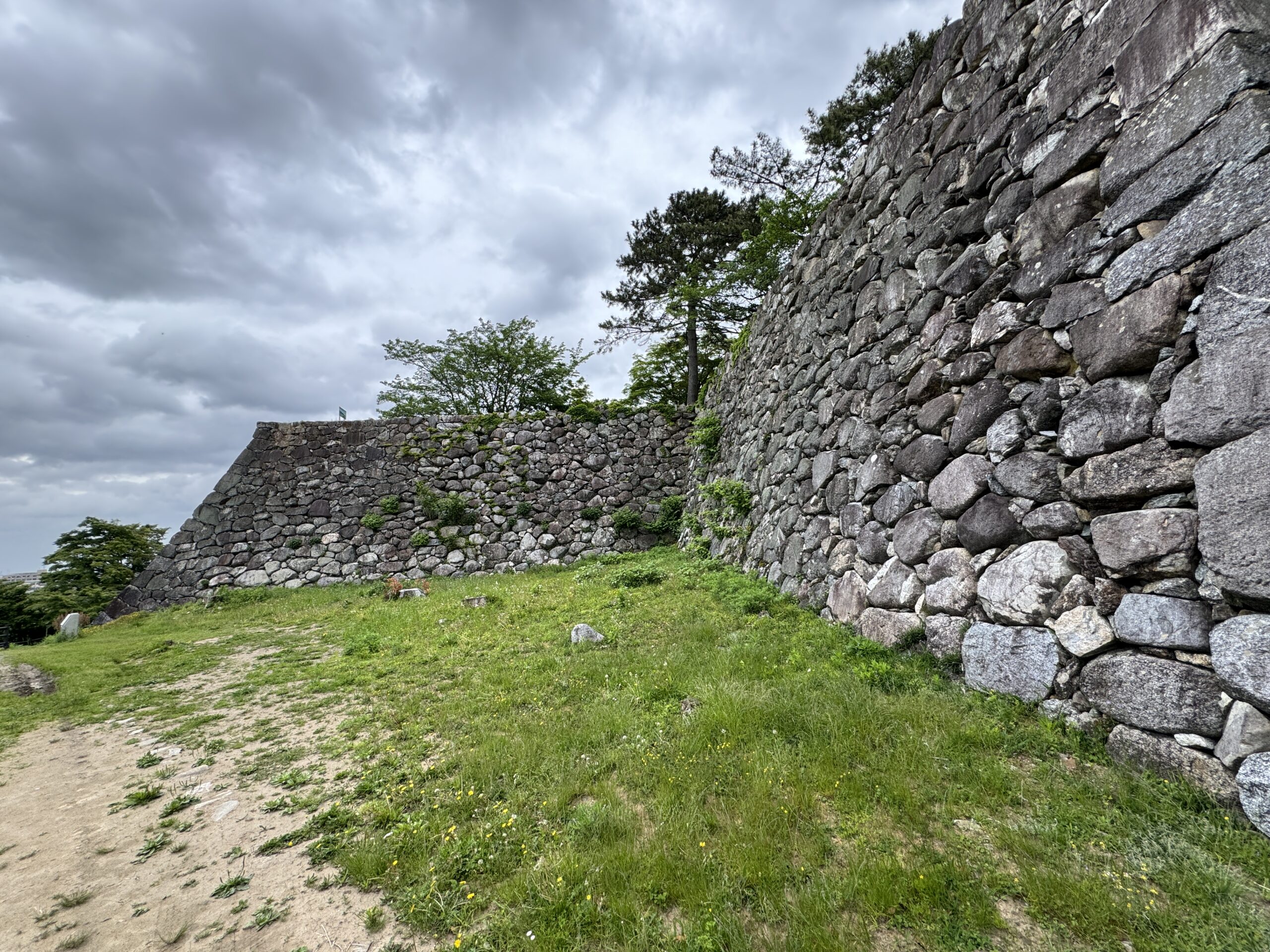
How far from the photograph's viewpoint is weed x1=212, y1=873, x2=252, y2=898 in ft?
8.96

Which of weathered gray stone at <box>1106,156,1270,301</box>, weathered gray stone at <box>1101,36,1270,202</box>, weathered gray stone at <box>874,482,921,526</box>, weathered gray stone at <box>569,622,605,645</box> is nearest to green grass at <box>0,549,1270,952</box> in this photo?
weathered gray stone at <box>569,622,605,645</box>

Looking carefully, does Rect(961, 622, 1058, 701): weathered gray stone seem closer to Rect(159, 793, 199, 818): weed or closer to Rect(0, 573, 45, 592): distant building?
Rect(159, 793, 199, 818): weed

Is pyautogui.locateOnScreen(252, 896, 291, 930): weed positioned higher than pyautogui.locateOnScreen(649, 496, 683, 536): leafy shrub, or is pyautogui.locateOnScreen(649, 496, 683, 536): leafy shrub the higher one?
pyautogui.locateOnScreen(649, 496, 683, 536): leafy shrub

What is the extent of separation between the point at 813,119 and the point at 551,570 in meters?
15.9

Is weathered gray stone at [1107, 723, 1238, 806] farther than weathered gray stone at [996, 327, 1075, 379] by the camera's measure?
No

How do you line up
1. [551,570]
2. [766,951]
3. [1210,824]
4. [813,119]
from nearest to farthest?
[766,951]
[1210,824]
[551,570]
[813,119]

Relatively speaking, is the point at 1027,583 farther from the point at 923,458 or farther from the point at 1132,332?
the point at 1132,332

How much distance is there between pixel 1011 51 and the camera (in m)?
4.73

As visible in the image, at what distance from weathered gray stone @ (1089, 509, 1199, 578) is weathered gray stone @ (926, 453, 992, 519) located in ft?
3.49

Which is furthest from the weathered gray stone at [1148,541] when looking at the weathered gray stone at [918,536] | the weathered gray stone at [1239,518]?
the weathered gray stone at [918,536]

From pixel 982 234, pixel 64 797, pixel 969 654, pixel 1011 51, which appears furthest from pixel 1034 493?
pixel 64 797

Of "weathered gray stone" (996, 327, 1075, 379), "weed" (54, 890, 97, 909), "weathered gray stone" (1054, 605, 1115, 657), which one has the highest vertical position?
"weathered gray stone" (996, 327, 1075, 379)

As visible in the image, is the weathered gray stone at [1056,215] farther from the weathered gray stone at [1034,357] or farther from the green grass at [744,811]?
the green grass at [744,811]

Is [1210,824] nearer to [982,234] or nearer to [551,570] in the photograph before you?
[982,234]
